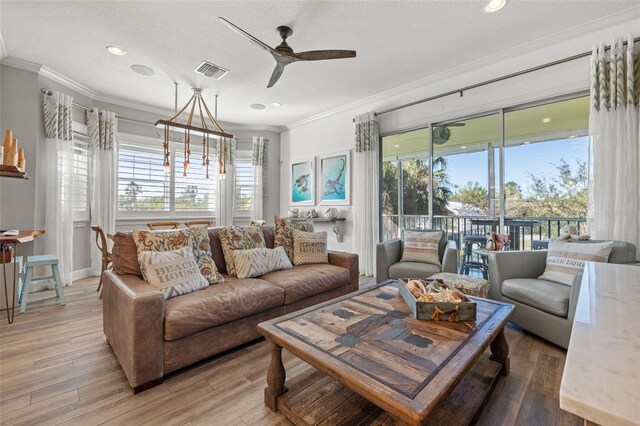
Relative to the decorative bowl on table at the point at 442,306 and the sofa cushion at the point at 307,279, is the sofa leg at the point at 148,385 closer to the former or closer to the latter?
the sofa cushion at the point at 307,279

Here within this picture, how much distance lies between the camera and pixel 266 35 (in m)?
2.88

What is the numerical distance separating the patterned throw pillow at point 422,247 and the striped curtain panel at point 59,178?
180 inches

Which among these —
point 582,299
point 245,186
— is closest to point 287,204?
point 245,186

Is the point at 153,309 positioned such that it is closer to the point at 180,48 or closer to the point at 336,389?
the point at 336,389

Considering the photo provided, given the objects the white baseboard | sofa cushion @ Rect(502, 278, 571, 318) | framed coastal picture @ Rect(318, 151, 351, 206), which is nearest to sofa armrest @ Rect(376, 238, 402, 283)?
sofa cushion @ Rect(502, 278, 571, 318)

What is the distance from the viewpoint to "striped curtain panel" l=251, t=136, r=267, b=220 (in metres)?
5.96

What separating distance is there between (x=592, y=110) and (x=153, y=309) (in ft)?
13.5

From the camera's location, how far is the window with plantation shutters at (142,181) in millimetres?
4820

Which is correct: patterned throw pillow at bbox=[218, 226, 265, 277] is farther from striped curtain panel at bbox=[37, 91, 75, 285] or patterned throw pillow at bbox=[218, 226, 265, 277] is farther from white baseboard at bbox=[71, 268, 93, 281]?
white baseboard at bbox=[71, 268, 93, 281]

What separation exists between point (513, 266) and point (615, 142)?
1462mm

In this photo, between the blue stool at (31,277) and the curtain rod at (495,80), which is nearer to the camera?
the curtain rod at (495,80)

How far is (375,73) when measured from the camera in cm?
369

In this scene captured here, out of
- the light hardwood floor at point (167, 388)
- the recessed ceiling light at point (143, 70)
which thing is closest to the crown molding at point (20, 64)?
the recessed ceiling light at point (143, 70)

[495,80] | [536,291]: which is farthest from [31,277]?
[495,80]
